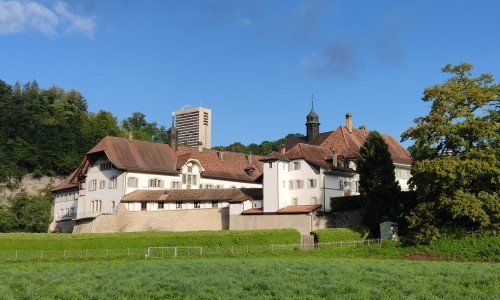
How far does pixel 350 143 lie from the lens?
6725 cm

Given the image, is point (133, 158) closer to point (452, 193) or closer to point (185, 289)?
point (452, 193)

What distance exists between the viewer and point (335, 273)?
2553 cm

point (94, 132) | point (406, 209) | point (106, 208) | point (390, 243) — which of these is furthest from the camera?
point (94, 132)

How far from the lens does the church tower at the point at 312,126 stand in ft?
256

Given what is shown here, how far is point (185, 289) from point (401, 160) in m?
51.4

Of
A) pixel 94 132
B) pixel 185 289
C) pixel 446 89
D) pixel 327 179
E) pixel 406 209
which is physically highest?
pixel 94 132

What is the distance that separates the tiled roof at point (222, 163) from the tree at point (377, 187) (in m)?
24.9

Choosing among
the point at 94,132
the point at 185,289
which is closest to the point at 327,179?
the point at 185,289

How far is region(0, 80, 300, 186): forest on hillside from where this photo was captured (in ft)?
321

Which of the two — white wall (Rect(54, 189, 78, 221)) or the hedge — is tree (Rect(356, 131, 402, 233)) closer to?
the hedge

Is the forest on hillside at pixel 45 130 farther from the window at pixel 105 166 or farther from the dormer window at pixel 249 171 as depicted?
the window at pixel 105 166

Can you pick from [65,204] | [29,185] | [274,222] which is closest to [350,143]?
[274,222]

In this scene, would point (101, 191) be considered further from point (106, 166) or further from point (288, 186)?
point (288, 186)

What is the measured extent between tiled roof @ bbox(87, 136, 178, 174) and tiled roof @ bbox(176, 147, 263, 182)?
176cm
